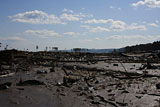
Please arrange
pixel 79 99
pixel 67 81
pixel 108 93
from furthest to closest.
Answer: pixel 67 81 < pixel 108 93 < pixel 79 99

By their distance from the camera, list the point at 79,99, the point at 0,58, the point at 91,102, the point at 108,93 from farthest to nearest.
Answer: the point at 0,58, the point at 108,93, the point at 79,99, the point at 91,102

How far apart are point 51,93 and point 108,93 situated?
105 inches

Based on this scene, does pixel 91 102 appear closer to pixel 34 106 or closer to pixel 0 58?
pixel 34 106

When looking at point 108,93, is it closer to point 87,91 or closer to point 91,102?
point 87,91

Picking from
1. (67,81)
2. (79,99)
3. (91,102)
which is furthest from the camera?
(67,81)

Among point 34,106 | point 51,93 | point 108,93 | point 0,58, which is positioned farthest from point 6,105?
point 0,58

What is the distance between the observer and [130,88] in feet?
32.3

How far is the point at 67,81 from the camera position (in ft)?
40.0

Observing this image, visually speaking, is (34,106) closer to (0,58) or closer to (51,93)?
(51,93)

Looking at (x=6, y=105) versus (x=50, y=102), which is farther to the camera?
(x=50, y=102)

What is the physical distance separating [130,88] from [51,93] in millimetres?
3954

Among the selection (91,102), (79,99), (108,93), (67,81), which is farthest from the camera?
(67,81)

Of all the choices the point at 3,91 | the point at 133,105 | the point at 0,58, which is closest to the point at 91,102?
the point at 133,105

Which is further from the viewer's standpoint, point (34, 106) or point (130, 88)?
point (130, 88)
